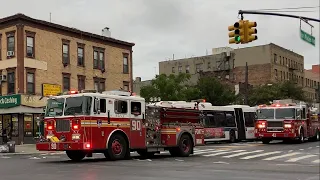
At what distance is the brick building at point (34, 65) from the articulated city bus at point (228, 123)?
13.6m

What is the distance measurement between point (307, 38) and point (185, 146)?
7.17m

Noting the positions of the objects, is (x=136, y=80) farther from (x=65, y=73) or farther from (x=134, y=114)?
(x=134, y=114)

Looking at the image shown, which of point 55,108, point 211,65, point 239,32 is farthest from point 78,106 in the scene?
point 211,65

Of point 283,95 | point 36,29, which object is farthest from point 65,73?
point 283,95

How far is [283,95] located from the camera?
216ft

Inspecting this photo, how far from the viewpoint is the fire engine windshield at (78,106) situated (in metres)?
17.7

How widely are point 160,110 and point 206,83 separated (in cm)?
3586

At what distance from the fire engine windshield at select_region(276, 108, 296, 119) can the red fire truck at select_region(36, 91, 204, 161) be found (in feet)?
42.9

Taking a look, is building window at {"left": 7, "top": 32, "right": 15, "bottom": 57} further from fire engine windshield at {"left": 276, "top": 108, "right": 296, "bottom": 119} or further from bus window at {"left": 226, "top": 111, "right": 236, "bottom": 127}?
fire engine windshield at {"left": 276, "top": 108, "right": 296, "bottom": 119}

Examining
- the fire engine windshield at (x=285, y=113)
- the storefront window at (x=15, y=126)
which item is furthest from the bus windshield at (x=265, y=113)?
the storefront window at (x=15, y=126)

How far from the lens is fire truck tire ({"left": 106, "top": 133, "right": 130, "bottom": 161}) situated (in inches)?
719

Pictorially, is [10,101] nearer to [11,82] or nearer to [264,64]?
[11,82]

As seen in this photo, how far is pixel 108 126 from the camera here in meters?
18.2

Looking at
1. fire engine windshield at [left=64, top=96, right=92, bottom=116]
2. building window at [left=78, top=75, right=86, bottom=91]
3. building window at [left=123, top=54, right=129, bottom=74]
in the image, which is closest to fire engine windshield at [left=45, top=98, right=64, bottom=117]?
fire engine windshield at [left=64, top=96, right=92, bottom=116]
